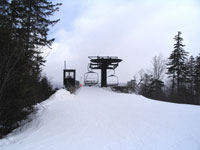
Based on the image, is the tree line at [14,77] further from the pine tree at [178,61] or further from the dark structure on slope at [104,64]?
the pine tree at [178,61]

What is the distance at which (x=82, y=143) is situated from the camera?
312 centimetres

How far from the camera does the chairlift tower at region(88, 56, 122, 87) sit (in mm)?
18953

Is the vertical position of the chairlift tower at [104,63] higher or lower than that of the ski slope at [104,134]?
higher

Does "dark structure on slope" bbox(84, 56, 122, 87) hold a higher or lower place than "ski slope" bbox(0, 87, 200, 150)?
higher

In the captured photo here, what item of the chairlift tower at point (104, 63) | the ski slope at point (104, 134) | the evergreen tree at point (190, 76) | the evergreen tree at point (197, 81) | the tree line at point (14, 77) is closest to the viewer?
the ski slope at point (104, 134)

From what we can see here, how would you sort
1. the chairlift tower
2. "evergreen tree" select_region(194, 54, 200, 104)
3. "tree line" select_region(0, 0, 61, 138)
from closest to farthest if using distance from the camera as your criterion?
"tree line" select_region(0, 0, 61, 138), the chairlift tower, "evergreen tree" select_region(194, 54, 200, 104)

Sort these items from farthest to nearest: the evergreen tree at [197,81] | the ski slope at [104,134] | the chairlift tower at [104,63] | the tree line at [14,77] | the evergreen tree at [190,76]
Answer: the evergreen tree at [190,76] → the evergreen tree at [197,81] → the chairlift tower at [104,63] → the tree line at [14,77] → the ski slope at [104,134]

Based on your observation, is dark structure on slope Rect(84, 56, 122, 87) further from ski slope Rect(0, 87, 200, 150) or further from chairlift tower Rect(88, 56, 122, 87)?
ski slope Rect(0, 87, 200, 150)

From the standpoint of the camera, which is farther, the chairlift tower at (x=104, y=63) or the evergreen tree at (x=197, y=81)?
the evergreen tree at (x=197, y=81)

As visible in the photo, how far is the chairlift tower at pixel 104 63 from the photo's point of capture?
62.2ft

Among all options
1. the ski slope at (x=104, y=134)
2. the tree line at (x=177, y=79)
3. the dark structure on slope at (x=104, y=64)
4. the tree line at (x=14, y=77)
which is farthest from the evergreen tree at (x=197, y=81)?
the tree line at (x=14, y=77)

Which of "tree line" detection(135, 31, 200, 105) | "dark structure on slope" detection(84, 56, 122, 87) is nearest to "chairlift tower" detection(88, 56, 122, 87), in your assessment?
"dark structure on slope" detection(84, 56, 122, 87)

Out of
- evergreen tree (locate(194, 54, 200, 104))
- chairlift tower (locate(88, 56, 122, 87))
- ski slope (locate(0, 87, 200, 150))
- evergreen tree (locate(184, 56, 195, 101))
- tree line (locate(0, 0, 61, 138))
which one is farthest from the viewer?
evergreen tree (locate(184, 56, 195, 101))

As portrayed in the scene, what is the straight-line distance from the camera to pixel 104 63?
19375mm
